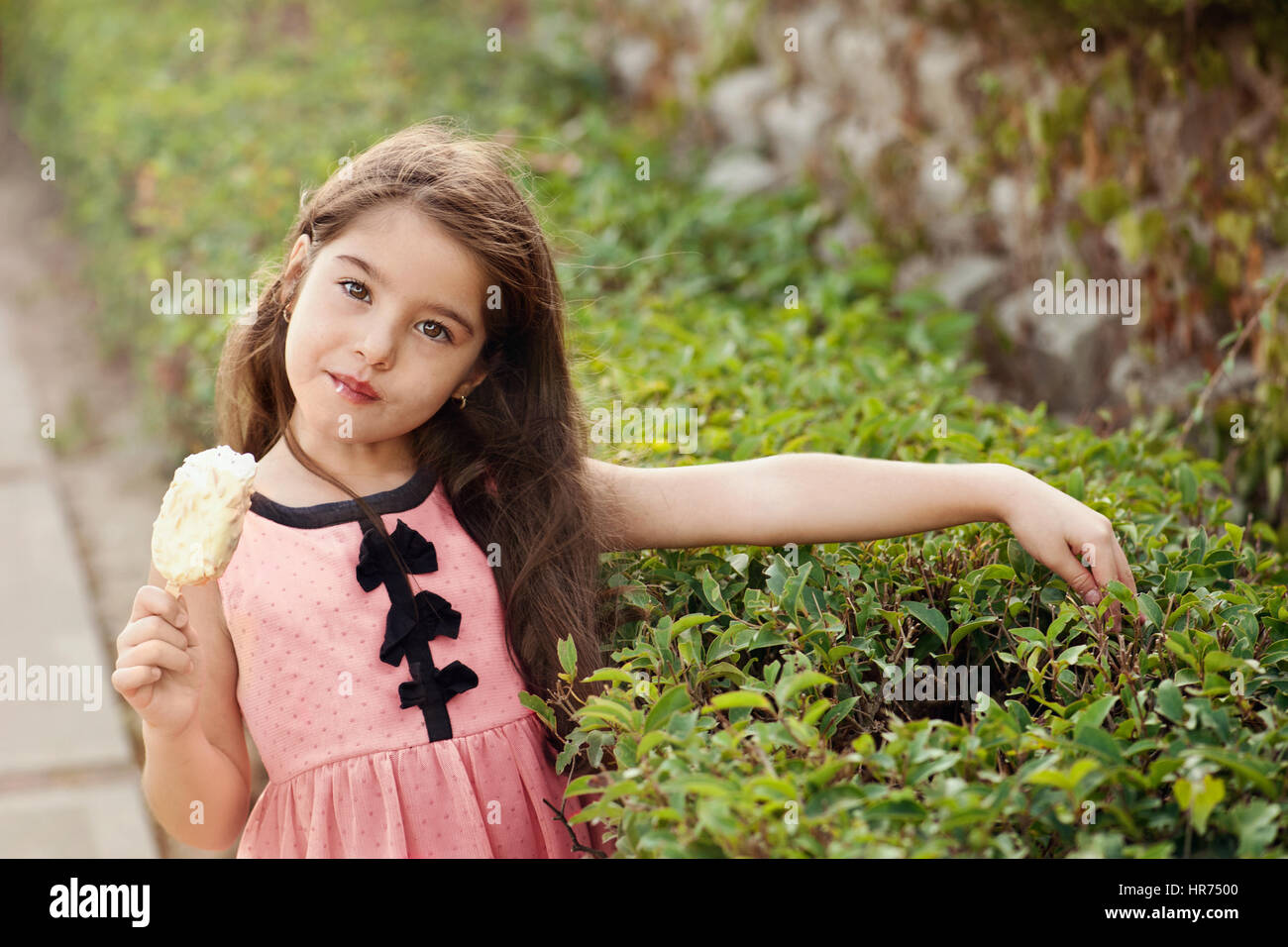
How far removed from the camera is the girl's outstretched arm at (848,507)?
175cm

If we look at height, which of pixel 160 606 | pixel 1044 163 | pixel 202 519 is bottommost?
pixel 160 606

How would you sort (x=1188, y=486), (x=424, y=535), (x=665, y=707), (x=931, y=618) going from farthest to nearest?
(x=1188, y=486), (x=424, y=535), (x=931, y=618), (x=665, y=707)

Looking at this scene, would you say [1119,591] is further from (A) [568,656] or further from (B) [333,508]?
(B) [333,508]

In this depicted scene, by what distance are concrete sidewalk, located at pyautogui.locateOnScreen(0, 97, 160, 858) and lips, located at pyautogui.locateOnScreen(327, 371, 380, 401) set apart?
171 cm

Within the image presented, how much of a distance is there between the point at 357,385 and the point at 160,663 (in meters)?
0.49

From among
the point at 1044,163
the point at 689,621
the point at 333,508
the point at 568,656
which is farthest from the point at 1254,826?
the point at 1044,163

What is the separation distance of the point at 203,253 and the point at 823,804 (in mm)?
3136

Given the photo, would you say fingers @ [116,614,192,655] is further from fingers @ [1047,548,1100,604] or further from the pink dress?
fingers @ [1047,548,1100,604]

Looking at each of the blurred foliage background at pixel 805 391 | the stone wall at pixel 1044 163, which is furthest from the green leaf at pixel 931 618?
the stone wall at pixel 1044 163

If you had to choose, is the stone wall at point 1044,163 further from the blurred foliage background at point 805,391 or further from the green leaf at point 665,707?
the green leaf at point 665,707

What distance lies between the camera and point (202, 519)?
1.57 m

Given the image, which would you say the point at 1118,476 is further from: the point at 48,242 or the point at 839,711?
the point at 48,242

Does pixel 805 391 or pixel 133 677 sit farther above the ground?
pixel 805 391
